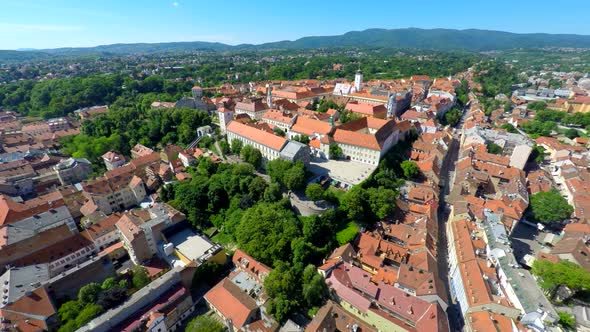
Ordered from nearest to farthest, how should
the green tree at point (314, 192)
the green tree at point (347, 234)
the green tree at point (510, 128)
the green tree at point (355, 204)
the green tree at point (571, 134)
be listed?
the green tree at point (347, 234) → the green tree at point (355, 204) → the green tree at point (314, 192) → the green tree at point (571, 134) → the green tree at point (510, 128)

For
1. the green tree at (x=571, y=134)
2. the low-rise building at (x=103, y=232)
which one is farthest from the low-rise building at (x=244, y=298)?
the green tree at (x=571, y=134)

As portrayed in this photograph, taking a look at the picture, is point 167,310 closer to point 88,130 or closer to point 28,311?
point 28,311

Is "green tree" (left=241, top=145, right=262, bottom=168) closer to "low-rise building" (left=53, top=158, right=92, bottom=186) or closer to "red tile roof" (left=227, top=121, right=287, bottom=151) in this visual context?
"red tile roof" (left=227, top=121, right=287, bottom=151)

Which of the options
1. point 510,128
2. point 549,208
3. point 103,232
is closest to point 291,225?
point 103,232

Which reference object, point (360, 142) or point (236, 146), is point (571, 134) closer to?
point (360, 142)

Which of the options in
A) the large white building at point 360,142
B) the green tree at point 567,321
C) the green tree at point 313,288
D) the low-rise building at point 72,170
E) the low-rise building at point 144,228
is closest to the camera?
the green tree at point 567,321

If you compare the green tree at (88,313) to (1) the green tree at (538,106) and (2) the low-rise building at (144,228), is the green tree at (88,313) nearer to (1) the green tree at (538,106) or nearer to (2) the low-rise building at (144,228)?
(2) the low-rise building at (144,228)

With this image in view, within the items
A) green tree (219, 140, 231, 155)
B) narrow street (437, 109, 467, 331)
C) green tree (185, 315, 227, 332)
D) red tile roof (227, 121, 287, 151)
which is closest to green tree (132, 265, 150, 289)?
green tree (185, 315, 227, 332)
